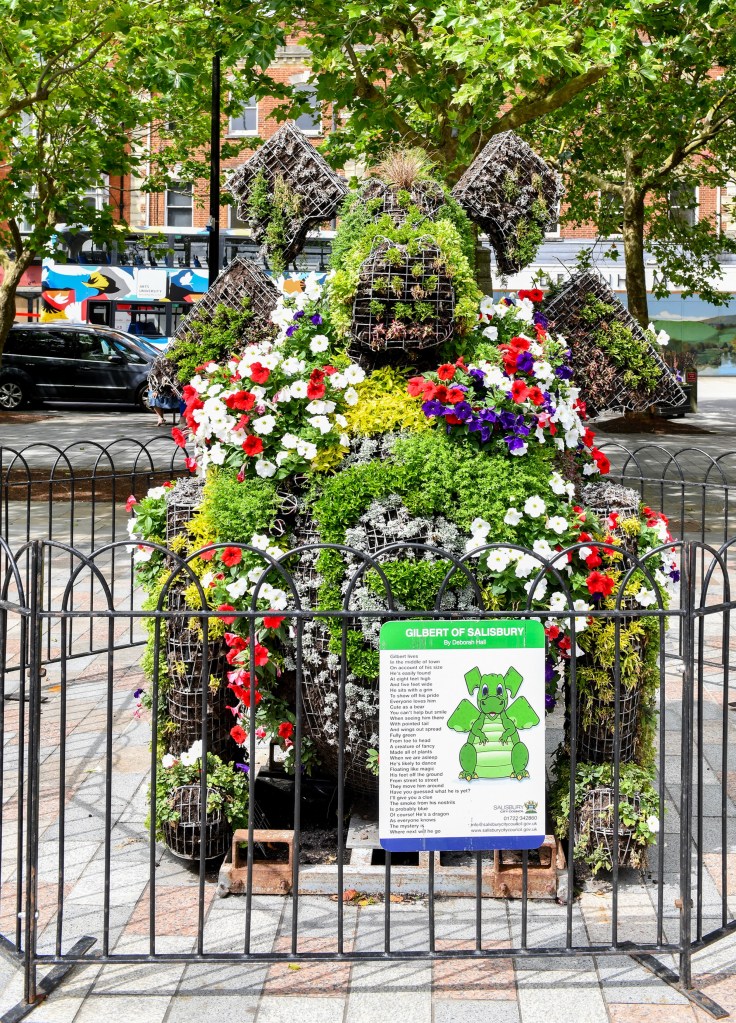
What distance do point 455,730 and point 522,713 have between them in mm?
203

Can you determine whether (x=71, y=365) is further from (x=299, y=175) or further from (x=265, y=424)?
(x=265, y=424)

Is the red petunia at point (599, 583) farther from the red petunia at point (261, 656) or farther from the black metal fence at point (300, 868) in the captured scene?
the red petunia at point (261, 656)

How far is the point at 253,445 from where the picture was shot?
398 centimetres

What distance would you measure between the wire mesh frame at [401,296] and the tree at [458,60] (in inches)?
207

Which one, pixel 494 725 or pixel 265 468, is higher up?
pixel 265 468

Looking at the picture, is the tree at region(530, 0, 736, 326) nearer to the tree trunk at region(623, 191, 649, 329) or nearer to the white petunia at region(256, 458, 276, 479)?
the tree trunk at region(623, 191, 649, 329)

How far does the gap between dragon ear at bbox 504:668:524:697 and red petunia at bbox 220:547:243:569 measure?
3.13 ft

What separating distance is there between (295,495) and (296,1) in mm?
7663

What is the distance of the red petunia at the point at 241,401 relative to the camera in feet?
13.1

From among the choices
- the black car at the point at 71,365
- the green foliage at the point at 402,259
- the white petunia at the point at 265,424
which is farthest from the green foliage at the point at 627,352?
the black car at the point at 71,365

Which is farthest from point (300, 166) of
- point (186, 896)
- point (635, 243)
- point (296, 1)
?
point (635, 243)

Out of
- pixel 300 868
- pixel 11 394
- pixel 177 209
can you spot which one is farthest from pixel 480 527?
pixel 177 209

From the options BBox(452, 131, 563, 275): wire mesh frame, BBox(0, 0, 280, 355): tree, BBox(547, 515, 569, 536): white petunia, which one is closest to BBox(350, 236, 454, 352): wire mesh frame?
BBox(452, 131, 563, 275): wire mesh frame

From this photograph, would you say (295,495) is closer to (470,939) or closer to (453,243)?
(453,243)
